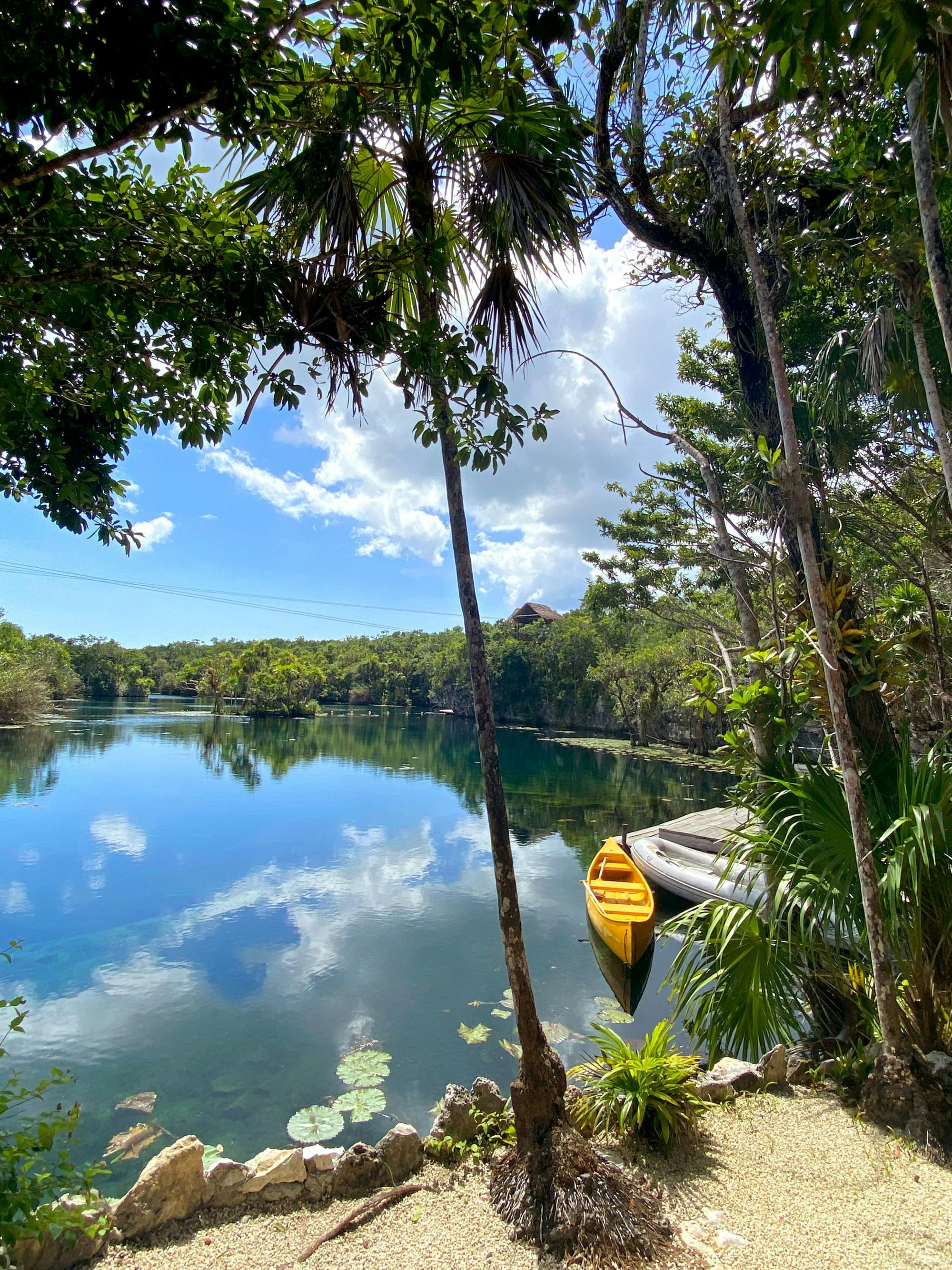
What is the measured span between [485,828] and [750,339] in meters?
14.7

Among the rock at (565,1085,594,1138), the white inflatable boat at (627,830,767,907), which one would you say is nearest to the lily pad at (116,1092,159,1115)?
the rock at (565,1085,594,1138)

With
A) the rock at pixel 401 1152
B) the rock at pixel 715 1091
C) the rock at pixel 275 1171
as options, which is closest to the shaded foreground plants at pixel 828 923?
the rock at pixel 715 1091

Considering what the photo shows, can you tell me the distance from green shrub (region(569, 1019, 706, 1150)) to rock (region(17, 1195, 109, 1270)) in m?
2.29

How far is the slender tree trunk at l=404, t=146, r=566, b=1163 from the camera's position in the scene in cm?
296

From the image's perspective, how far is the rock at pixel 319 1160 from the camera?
3.16 m

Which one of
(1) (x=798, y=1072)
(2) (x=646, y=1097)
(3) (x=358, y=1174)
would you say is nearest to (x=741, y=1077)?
(1) (x=798, y=1072)

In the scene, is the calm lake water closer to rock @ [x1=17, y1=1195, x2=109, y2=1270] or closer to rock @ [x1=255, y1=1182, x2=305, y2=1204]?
rock @ [x1=255, y1=1182, x2=305, y2=1204]

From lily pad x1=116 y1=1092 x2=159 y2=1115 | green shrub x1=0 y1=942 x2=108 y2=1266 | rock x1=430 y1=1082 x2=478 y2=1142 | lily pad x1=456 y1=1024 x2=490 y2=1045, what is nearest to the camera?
green shrub x1=0 y1=942 x2=108 y2=1266

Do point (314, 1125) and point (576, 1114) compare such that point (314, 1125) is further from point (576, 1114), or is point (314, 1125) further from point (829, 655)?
point (829, 655)

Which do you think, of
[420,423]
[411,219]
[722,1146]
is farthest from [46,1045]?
[411,219]

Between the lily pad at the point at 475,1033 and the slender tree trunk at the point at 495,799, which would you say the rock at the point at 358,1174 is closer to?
the slender tree trunk at the point at 495,799

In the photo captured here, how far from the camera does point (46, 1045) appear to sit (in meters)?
6.87

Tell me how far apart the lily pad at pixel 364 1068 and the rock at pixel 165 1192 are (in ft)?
11.5

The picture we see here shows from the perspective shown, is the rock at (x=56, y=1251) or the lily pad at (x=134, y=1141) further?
the lily pad at (x=134, y=1141)
